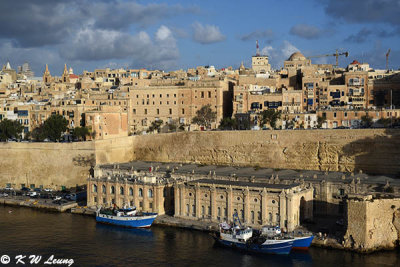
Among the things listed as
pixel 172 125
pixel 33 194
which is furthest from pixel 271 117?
pixel 33 194

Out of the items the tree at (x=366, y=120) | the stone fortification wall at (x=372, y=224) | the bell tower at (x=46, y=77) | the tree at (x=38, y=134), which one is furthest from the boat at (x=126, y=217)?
the bell tower at (x=46, y=77)

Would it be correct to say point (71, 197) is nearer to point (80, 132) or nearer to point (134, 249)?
point (80, 132)

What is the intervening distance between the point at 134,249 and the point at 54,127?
28872 mm

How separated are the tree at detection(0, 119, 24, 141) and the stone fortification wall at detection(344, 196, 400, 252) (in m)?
43.5

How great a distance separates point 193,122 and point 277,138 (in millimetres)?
18182

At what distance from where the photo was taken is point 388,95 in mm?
61625

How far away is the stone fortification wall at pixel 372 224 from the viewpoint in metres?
30.4

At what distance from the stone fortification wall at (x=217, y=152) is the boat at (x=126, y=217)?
13572mm

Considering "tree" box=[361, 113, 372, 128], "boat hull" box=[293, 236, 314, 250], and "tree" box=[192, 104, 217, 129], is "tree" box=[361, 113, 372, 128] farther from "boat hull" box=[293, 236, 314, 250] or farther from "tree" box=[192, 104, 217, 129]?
"boat hull" box=[293, 236, 314, 250]

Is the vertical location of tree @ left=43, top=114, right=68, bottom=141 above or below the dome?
below

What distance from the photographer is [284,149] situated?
4962 cm

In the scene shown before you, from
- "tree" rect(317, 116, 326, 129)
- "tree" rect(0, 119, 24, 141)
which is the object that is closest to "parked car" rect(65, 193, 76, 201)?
"tree" rect(0, 119, 24, 141)

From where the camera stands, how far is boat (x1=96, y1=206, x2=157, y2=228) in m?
37.9

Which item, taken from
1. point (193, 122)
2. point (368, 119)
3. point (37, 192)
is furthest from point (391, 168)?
point (37, 192)
